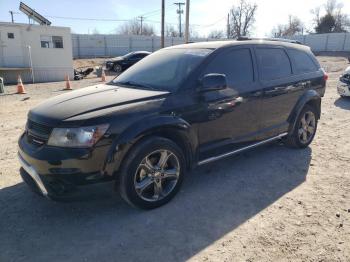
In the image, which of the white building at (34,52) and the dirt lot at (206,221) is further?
the white building at (34,52)

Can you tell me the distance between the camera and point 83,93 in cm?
401

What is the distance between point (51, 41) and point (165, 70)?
1682 centimetres

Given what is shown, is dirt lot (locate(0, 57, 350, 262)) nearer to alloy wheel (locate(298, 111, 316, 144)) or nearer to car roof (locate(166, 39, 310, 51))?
alloy wheel (locate(298, 111, 316, 144))

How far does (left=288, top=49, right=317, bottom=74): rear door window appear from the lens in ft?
17.7

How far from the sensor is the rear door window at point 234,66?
415 centimetres

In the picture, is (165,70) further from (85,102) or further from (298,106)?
(298,106)

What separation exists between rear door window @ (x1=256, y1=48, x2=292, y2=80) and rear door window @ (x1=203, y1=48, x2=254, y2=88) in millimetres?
243

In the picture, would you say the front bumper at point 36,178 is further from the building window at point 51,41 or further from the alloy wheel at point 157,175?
the building window at point 51,41

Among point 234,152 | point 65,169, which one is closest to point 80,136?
point 65,169

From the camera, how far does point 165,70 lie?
4.28 meters

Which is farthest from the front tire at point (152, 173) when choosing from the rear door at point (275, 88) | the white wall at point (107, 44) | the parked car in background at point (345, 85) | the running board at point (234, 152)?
the white wall at point (107, 44)

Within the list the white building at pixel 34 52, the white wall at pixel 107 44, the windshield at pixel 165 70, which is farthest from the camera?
the white wall at pixel 107 44

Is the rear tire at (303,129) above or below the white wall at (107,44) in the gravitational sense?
below

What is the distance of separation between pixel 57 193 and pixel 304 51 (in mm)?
4732
